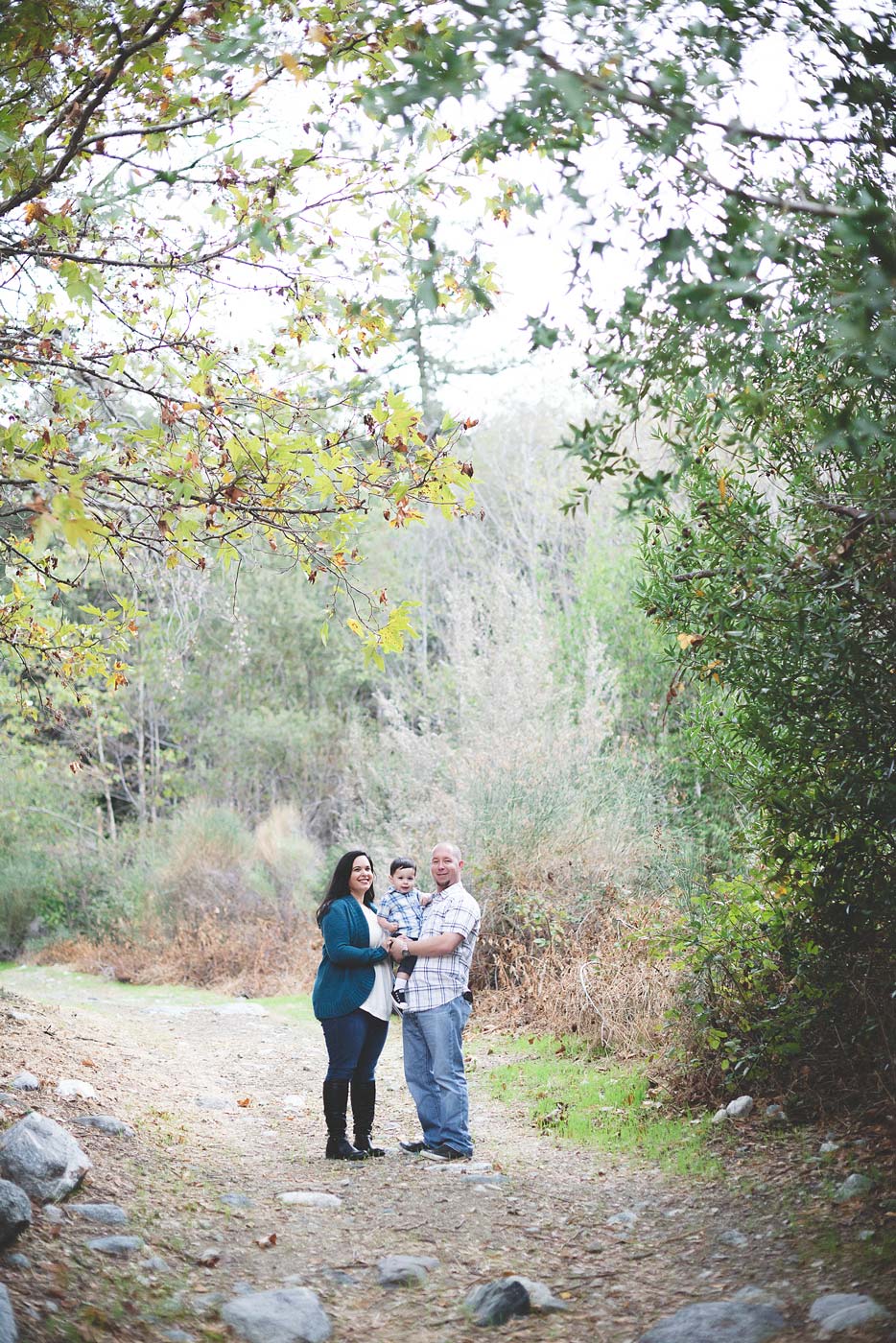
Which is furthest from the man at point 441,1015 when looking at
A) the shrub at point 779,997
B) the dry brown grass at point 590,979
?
the dry brown grass at point 590,979

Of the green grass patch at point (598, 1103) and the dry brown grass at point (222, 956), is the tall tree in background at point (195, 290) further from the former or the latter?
the dry brown grass at point (222, 956)

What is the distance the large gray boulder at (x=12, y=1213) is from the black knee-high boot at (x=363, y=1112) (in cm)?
248

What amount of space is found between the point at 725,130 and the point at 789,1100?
15.3ft

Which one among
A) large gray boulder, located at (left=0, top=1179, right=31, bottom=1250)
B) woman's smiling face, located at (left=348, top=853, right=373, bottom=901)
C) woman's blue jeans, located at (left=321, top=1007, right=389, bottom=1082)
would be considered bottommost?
woman's blue jeans, located at (left=321, top=1007, right=389, bottom=1082)

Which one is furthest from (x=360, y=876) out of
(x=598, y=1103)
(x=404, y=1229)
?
(x=598, y=1103)

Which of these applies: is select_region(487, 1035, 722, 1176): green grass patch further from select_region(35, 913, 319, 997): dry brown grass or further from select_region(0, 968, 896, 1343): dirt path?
select_region(35, 913, 319, 997): dry brown grass

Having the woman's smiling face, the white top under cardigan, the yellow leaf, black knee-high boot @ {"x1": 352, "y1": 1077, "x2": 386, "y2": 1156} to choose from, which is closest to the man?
the white top under cardigan

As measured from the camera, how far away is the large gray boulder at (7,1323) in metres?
3.35

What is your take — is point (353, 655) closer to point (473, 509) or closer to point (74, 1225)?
point (473, 509)

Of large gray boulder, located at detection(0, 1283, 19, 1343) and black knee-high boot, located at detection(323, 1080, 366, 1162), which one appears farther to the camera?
black knee-high boot, located at detection(323, 1080, 366, 1162)

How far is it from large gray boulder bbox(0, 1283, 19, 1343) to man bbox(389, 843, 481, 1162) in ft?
10.6

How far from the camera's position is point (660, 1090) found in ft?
23.4

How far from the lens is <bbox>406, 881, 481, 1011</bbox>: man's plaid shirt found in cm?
652

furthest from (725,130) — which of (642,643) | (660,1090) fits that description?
(642,643)
